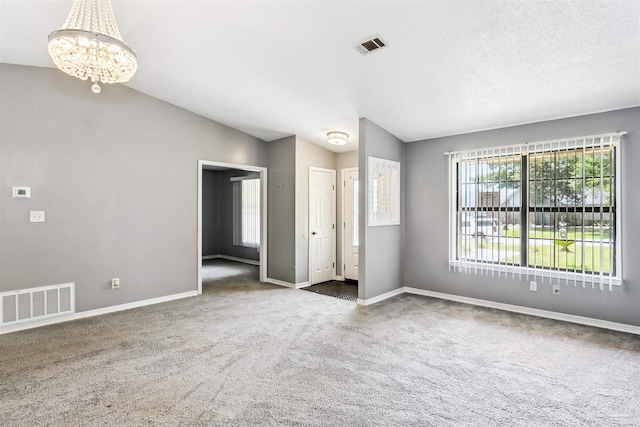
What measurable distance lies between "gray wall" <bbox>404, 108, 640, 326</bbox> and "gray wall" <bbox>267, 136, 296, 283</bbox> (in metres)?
1.70

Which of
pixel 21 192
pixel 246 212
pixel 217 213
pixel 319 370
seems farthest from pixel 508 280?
pixel 217 213

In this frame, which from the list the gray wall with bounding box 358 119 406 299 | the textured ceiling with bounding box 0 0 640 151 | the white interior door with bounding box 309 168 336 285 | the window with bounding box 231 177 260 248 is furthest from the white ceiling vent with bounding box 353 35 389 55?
the window with bounding box 231 177 260 248

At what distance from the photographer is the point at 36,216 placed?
387cm

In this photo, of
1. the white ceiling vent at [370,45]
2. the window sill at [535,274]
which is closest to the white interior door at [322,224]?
the window sill at [535,274]

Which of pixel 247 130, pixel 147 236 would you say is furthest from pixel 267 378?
pixel 247 130

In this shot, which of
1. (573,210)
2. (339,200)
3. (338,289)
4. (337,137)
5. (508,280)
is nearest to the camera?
(573,210)

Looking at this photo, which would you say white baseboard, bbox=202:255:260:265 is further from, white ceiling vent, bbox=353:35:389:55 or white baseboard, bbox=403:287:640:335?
white ceiling vent, bbox=353:35:389:55

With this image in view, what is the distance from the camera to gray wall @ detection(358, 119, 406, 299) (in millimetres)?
4730

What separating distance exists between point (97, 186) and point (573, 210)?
5860 mm

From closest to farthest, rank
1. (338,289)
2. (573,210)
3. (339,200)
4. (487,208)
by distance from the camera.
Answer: (573,210) → (487,208) → (338,289) → (339,200)

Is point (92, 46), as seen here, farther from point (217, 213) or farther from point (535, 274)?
point (217, 213)

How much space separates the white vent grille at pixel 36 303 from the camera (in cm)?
367

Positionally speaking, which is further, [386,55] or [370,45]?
[386,55]

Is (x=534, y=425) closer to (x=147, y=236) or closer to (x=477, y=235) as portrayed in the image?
(x=477, y=235)
